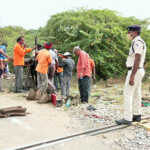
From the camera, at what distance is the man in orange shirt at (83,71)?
24.5 ft

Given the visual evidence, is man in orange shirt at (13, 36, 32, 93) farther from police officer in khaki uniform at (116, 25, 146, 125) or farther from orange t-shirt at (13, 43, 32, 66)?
police officer in khaki uniform at (116, 25, 146, 125)

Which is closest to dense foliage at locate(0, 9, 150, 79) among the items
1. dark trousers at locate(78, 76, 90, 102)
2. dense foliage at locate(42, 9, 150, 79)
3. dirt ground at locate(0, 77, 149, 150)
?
dense foliage at locate(42, 9, 150, 79)

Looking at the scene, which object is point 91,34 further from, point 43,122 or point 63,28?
point 43,122

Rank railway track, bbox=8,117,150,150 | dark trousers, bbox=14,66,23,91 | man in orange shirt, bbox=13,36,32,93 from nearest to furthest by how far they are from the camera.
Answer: railway track, bbox=8,117,150,150 < man in orange shirt, bbox=13,36,32,93 < dark trousers, bbox=14,66,23,91

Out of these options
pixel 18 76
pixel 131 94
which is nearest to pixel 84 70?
pixel 131 94

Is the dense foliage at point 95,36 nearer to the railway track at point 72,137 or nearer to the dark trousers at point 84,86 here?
the dark trousers at point 84,86

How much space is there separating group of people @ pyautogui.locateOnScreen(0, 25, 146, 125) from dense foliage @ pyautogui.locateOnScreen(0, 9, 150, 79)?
2603 mm

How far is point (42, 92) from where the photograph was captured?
7.81m

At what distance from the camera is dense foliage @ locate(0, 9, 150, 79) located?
11.3m

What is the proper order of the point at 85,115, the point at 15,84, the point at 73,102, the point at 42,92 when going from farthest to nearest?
the point at 15,84 < the point at 42,92 < the point at 73,102 < the point at 85,115

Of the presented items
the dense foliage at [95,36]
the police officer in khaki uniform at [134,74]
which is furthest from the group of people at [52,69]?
the police officer in khaki uniform at [134,74]

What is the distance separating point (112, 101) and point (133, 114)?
2.92m

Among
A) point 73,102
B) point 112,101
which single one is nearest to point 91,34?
point 112,101

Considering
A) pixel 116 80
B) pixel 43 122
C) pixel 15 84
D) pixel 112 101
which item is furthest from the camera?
pixel 116 80
